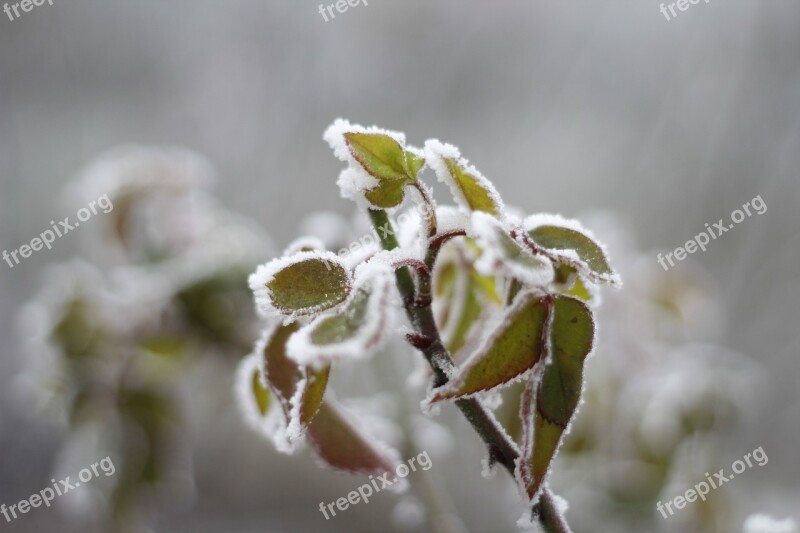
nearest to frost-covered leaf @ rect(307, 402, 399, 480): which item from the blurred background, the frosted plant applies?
the frosted plant

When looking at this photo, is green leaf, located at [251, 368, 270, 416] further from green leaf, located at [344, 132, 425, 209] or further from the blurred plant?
the blurred plant

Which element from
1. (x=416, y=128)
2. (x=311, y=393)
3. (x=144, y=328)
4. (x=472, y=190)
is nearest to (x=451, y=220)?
(x=472, y=190)

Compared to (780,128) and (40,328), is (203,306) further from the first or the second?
(780,128)

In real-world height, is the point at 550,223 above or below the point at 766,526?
above

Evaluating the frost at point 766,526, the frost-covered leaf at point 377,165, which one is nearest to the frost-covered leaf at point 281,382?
the frost-covered leaf at point 377,165

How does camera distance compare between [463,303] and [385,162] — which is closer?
[385,162]

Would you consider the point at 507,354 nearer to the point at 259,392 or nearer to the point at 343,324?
the point at 343,324
